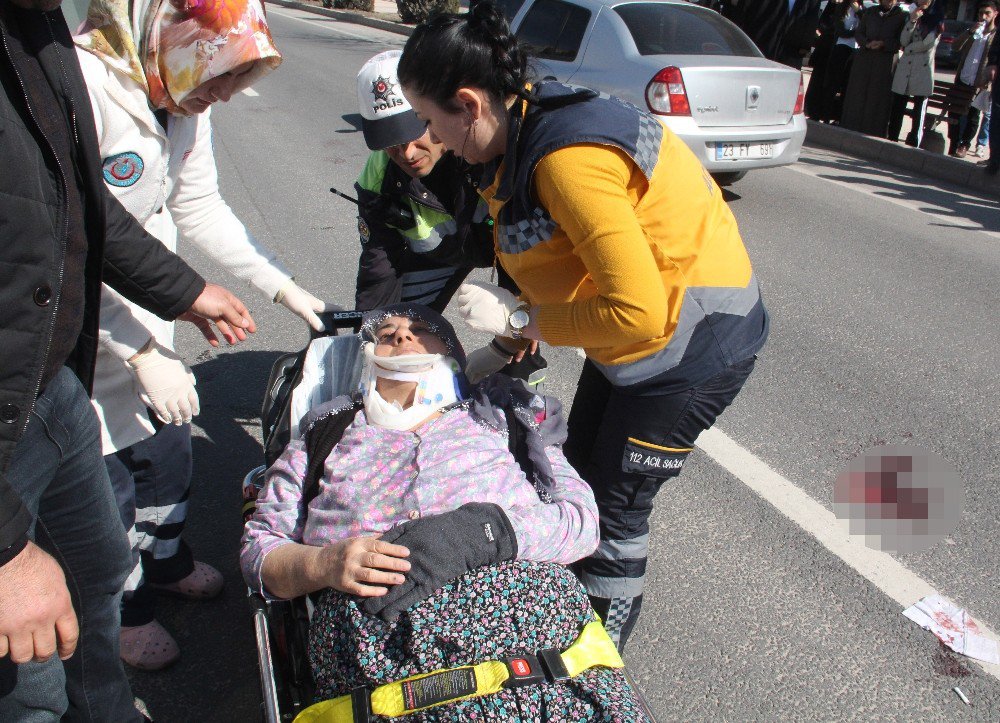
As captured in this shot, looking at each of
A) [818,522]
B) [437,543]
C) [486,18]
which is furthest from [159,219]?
[818,522]

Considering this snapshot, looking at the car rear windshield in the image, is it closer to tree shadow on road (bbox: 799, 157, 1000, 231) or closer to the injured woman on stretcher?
tree shadow on road (bbox: 799, 157, 1000, 231)

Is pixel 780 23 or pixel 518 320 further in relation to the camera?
pixel 780 23

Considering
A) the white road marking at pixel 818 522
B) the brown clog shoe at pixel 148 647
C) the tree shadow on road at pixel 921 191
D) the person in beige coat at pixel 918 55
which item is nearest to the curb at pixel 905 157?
the tree shadow on road at pixel 921 191

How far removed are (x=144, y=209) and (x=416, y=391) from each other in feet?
2.81

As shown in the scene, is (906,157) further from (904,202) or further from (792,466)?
(792,466)

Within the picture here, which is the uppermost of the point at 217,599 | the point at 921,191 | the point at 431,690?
the point at 431,690

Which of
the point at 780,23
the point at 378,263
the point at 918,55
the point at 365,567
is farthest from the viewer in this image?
the point at 780,23

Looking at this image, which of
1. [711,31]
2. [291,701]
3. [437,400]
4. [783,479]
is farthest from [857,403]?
[711,31]

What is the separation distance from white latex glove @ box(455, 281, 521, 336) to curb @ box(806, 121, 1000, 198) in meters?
8.18

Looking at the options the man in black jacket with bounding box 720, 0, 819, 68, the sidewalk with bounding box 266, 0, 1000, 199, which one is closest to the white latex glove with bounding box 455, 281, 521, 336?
the sidewalk with bounding box 266, 0, 1000, 199

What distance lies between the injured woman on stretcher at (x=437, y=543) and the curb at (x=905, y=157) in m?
8.22

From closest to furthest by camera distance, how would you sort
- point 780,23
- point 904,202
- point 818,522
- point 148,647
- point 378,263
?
point 148,647, point 378,263, point 818,522, point 904,202, point 780,23

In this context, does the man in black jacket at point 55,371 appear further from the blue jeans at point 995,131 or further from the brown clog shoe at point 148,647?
the blue jeans at point 995,131

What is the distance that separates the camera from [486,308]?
2229mm
